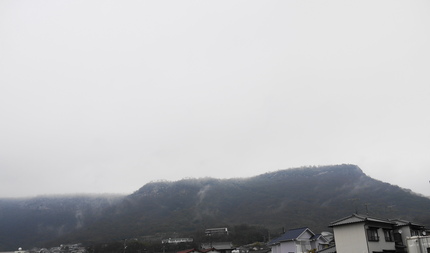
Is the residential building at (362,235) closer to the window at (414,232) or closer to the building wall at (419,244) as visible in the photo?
the building wall at (419,244)

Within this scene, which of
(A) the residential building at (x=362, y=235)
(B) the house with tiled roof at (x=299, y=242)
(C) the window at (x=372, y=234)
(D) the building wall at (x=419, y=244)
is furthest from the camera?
(B) the house with tiled roof at (x=299, y=242)

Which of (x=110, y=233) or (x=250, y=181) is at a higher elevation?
(x=250, y=181)

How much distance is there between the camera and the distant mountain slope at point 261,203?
349 ft

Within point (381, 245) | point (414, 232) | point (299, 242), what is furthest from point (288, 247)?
point (381, 245)

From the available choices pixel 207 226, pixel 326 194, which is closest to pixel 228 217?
pixel 207 226

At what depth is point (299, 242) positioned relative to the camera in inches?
1686

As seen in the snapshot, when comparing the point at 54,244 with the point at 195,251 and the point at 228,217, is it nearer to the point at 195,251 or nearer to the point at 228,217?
the point at 228,217

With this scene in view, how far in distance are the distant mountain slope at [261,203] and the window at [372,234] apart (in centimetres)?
5823

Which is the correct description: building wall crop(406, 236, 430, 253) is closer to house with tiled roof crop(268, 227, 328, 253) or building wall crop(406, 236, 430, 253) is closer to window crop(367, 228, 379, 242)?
window crop(367, 228, 379, 242)

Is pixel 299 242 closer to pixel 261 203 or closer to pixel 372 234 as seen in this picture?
pixel 372 234

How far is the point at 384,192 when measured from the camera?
4705 inches

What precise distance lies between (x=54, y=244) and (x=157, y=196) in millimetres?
45613

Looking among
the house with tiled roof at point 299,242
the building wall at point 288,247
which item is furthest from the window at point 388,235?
the building wall at point 288,247

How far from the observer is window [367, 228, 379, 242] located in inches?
1158
